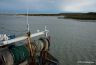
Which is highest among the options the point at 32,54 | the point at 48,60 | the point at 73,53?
the point at 32,54

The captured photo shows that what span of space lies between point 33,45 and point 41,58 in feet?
7.45

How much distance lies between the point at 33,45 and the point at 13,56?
252cm

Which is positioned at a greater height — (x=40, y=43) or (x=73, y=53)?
(x=40, y=43)

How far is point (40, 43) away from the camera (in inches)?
435

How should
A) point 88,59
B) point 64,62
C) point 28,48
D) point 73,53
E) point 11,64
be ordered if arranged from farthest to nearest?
1. point 73,53
2. point 88,59
3. point 64,62
4. point 28,48
5. point 11,64

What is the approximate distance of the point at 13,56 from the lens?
7.99 meters

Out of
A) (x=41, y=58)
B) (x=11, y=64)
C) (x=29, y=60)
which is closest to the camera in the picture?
(x=11, y=64)

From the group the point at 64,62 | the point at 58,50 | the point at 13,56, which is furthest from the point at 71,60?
the point at 13,56

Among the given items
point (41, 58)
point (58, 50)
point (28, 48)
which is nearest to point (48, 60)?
point (41, 58)

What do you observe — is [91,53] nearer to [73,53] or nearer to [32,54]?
[73,53]

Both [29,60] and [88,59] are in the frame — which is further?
[88,59]

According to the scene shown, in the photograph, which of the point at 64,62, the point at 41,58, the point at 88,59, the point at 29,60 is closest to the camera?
the point at 29,60

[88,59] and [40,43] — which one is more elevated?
[40,43]

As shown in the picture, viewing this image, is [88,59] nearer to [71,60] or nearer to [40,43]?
[71,60]
